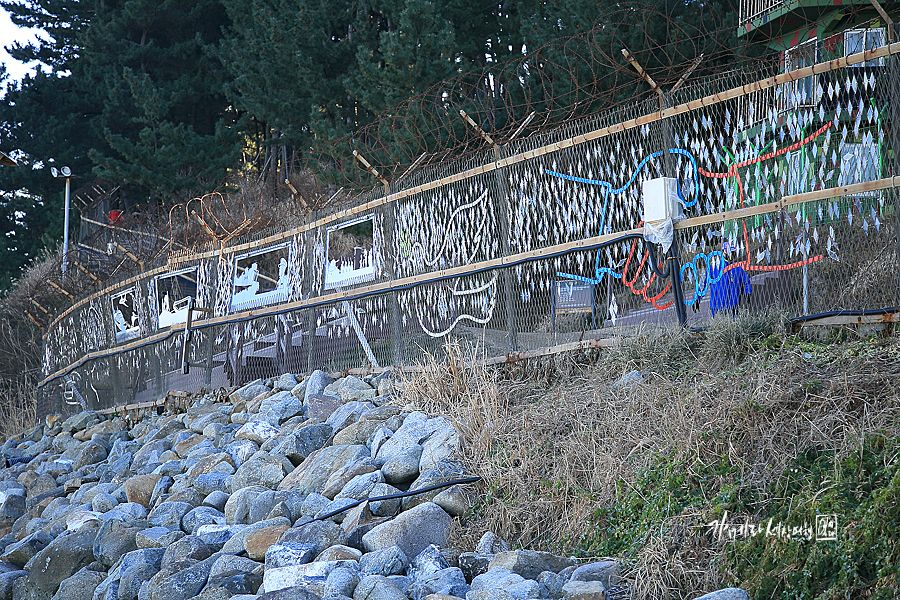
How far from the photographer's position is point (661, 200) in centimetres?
661

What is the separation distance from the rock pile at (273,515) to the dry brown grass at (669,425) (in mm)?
275

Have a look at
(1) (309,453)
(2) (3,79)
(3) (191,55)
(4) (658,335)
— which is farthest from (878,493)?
(2) (3,79)

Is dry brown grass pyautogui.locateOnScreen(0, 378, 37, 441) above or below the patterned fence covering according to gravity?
below

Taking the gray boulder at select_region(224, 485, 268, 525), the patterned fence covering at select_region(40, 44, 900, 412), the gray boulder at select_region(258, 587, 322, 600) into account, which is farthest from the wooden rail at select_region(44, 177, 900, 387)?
the gray boulder at select_region(258, 587, 322, 600)

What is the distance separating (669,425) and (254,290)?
7.63 m

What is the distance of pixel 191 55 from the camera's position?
93.2ft

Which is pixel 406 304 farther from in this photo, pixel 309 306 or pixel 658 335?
pixel 658 335

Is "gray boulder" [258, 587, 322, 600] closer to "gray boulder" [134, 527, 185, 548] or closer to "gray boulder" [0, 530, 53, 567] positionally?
"gray boulder" [134, 527, 185, 548]

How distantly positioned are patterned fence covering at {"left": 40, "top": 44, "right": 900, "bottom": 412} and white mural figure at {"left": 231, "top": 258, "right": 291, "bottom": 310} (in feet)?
0.09

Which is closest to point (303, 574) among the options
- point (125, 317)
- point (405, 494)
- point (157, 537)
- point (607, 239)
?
point (405, 494)

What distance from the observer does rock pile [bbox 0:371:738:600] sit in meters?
4.83

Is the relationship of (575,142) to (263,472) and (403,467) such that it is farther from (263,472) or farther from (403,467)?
(263,472)

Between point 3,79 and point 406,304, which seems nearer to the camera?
point 406,304

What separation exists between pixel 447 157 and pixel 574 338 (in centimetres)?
294
